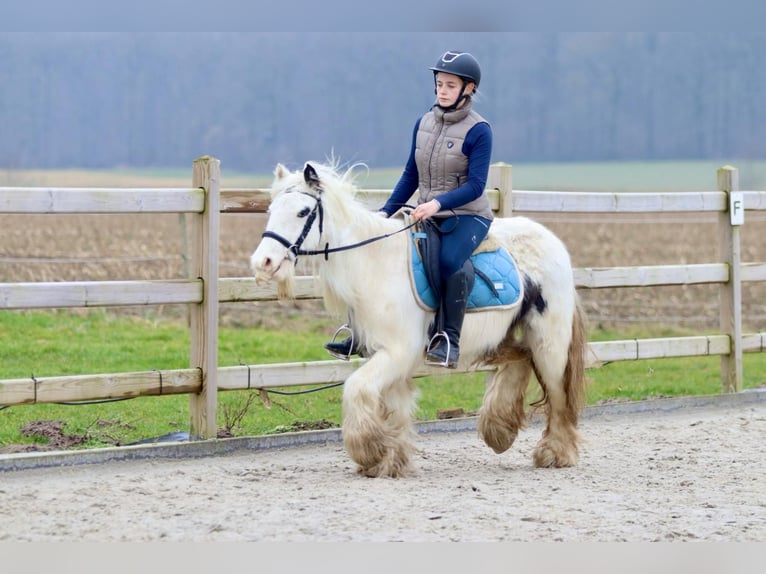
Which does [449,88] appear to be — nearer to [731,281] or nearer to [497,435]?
[497,435]

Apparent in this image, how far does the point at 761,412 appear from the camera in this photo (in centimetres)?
872

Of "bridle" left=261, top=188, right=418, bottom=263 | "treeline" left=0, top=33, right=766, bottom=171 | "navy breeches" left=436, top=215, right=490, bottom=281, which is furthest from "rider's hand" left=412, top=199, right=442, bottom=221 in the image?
"treeline" left=0, top=33, right=766, bottom=171

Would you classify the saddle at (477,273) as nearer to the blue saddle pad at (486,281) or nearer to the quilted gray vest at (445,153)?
the blue saddle pad at (486,281)

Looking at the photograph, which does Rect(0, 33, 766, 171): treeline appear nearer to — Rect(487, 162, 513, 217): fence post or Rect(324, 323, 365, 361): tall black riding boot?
Rect(487, 162, 513, 217): fence post

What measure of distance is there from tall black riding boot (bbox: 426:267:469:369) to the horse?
111 millimetres

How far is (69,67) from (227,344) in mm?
90129

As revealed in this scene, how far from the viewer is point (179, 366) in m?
9.98

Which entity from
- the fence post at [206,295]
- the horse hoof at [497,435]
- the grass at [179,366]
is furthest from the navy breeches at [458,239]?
the fence post at [206,295]

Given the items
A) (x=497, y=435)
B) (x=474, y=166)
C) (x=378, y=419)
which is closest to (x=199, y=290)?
(x=378, y=419)

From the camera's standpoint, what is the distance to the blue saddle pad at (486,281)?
20.5ft

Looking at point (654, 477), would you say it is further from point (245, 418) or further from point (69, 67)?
point (69, 67)

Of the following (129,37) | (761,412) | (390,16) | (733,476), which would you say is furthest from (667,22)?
(129,37)

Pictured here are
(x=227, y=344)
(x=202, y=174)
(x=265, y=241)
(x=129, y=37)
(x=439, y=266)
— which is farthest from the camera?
(x=129, y=37)

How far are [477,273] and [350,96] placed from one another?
90.6 metres
